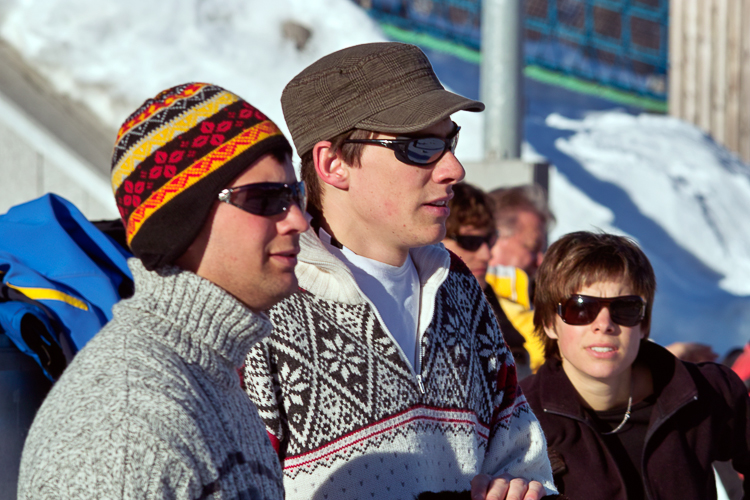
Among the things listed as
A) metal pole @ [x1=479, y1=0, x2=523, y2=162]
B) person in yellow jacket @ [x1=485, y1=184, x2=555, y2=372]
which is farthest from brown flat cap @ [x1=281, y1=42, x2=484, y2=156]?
metal pole @ [x1=479, y1=0, x2=523, y2=162]

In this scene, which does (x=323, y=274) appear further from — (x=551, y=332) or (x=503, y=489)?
(x=551, y=332)

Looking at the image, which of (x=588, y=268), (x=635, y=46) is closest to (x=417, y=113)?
(x=588, y=268)

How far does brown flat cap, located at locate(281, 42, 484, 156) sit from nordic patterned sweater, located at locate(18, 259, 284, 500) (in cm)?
67

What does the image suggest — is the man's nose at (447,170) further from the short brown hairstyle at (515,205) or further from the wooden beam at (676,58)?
the wooden beam at (676,58)

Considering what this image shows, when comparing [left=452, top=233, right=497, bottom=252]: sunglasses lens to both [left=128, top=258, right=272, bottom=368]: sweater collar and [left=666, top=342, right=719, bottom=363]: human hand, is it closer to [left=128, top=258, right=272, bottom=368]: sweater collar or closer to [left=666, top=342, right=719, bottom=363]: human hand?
[left=666, top=342, right=719, bottom=363]: human hand

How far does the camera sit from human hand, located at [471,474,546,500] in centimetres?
183

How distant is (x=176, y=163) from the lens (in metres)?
1.39

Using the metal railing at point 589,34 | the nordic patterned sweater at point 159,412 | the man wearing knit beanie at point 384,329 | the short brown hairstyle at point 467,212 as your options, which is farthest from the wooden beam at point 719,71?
the nordic patterned sweater at point 159,412

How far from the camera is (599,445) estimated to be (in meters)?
2.78

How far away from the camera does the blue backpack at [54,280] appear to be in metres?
2.74

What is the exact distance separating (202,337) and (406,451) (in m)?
0.66

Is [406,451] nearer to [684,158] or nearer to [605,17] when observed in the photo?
[684,158]

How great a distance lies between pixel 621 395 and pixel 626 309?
0.31m

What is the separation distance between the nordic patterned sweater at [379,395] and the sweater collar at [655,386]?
0.70 metres
